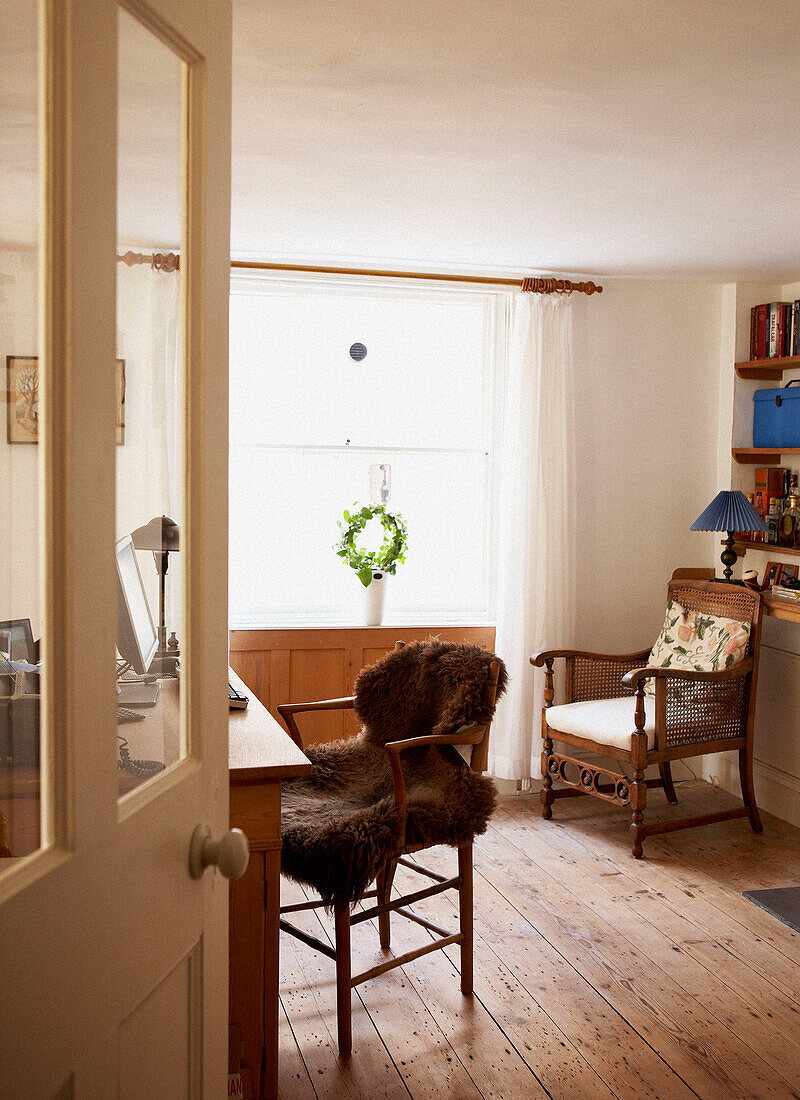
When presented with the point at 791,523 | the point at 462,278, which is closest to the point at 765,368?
the point at 791,523

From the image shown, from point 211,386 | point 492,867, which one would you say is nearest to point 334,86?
point 211,386

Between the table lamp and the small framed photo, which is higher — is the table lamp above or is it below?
above

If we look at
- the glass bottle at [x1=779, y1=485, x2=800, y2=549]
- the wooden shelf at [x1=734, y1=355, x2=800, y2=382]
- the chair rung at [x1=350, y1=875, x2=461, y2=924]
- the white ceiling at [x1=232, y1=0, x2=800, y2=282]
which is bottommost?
the chair rung at [x1=350, y1=875, x2=461, y2=924]

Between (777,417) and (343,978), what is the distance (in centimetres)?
351

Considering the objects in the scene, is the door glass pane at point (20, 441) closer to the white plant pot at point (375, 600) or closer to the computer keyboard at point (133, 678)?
the computer keyboard at point (133, 678)

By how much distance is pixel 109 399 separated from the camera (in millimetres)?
933

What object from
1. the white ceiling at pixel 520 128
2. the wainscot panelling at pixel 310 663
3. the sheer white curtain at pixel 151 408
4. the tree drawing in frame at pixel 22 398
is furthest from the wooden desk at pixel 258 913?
the wainscot panelling at pixel 310 663

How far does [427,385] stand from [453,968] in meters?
2.88

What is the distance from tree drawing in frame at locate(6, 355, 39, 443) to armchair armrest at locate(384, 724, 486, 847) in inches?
69.0

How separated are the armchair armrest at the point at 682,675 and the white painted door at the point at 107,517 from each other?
2978 millimetres

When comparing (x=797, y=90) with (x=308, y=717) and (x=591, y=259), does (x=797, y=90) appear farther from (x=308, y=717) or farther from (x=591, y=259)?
(x=308, y=717)

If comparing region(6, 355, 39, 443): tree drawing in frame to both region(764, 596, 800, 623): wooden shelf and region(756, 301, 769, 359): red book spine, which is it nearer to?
region(764, 596, 800, 623): wooden shelf

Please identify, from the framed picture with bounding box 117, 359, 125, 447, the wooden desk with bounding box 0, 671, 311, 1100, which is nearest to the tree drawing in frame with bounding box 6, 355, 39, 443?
the framed picture with bounding box 117, 359, 125, 447

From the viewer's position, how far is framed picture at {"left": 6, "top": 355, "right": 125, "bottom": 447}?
846 millimetres
